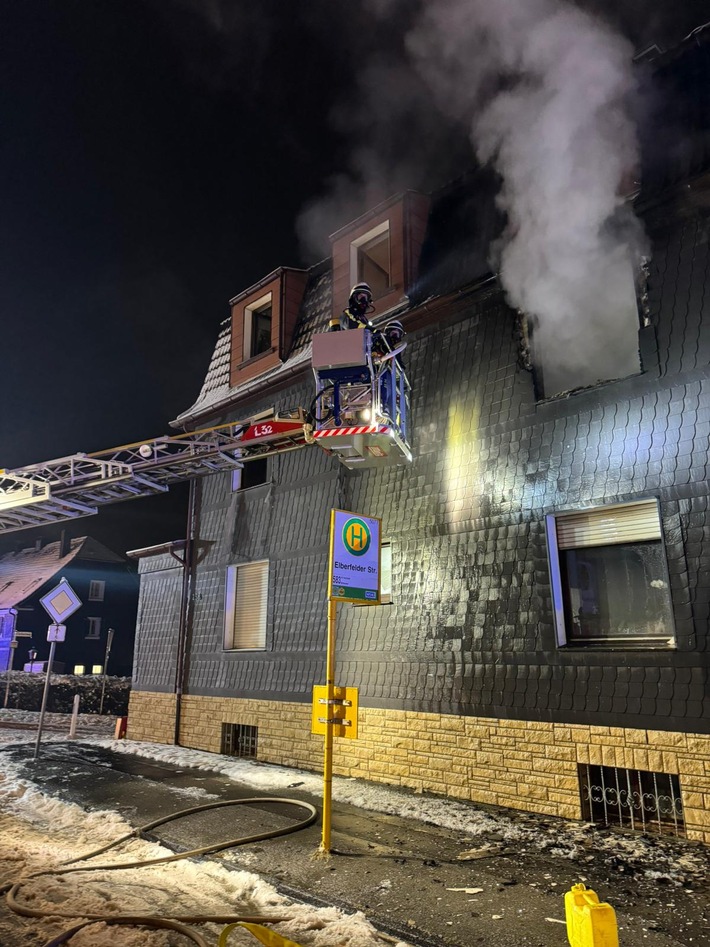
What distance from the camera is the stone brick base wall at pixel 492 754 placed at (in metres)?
6.20

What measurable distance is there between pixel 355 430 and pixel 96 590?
34635mm

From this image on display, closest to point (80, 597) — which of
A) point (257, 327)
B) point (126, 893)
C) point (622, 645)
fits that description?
point (257, 327)

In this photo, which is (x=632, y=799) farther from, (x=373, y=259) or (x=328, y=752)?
(x=373, y=259)

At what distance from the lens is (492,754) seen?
768 centimetres

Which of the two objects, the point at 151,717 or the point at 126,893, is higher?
the point at 151,717

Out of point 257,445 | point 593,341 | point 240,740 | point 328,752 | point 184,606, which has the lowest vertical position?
point 240,740

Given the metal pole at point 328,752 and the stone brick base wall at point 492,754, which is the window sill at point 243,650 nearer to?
the stone brick base wall at point 492,754

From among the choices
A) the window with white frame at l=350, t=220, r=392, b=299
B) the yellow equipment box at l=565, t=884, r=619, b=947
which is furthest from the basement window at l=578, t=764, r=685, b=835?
the window with white frame at l=350, t=220, r=392, b=299

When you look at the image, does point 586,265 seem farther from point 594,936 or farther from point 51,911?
point 51,911

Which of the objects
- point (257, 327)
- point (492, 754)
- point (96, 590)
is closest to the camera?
point (492, 754)

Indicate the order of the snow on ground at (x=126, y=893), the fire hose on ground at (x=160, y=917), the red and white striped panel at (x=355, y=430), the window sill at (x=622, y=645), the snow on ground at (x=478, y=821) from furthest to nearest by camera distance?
the red and white striped panel at (x=355, y=430), the window sill at (x=622, y=645), the snow on ground at (x=478, y=821), the snow on ground at (x=126, y=893), the fire hose on ground at (x=160, y=917)

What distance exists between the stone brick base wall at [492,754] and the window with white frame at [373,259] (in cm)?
749

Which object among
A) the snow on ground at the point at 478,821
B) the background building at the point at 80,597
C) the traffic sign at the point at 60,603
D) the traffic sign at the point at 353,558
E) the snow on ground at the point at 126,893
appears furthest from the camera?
the background building at the point at 80,597

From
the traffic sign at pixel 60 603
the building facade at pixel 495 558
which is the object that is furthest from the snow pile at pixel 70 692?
the traffic sign at pixel 60 603
